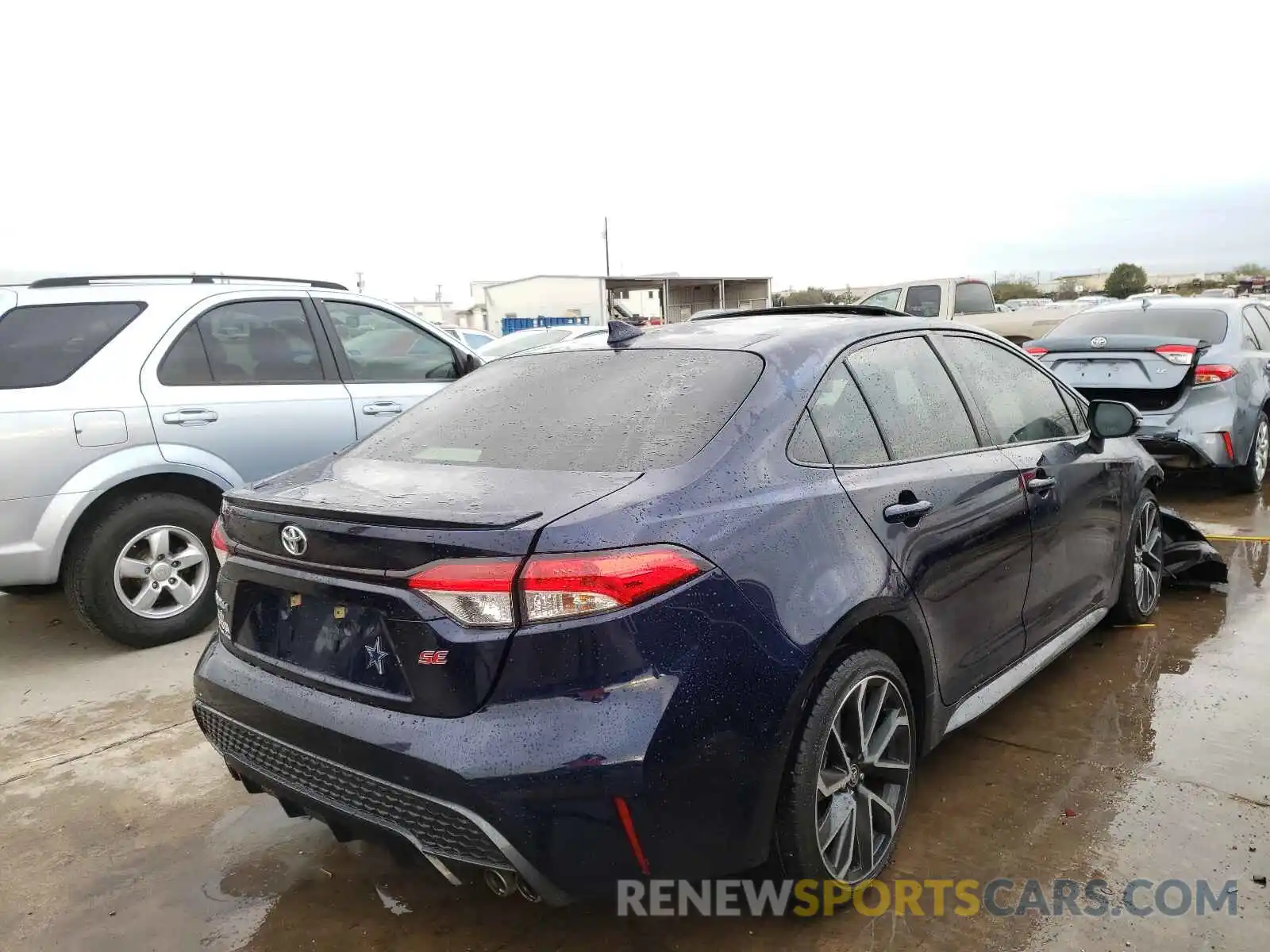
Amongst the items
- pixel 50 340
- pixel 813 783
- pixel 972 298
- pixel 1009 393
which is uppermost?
pixel 50 340

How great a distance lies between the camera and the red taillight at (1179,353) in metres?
6.52

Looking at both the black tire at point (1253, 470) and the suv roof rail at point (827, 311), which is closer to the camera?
the suv roof rail at point (827, 311)

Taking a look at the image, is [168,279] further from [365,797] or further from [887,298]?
[887,298]

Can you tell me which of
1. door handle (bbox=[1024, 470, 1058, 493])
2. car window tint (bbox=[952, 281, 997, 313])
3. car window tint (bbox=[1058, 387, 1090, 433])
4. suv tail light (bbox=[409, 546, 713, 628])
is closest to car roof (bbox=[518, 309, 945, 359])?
door handle (bbox=[1024, 470, 1058, 493])

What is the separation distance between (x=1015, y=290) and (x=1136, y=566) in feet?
244

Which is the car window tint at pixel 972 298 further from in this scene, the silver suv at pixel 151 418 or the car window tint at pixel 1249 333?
the silver suv at pixel 151 418

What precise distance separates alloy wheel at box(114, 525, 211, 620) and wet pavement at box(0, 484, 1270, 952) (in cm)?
46

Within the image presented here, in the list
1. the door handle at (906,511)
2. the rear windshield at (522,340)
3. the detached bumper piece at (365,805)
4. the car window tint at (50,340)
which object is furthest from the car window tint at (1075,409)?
the rear windshield at (522,340)

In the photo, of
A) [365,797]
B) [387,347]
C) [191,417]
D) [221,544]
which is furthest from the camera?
[387,347]

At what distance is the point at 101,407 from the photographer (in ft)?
14.0

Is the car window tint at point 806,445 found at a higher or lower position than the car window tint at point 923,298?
higher

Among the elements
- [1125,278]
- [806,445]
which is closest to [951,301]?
[806,445]

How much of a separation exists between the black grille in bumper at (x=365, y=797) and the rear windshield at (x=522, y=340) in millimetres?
10248

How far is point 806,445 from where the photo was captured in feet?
7.94
